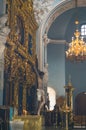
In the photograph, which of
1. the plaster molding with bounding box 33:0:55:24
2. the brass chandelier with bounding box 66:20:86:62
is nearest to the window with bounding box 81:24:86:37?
the brass chandelier with bounding box 66:20:86:62

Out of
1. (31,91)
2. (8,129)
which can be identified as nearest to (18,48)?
(31,91)

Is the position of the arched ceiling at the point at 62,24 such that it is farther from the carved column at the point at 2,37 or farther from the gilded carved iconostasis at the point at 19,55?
the carved column at the point at 2,37

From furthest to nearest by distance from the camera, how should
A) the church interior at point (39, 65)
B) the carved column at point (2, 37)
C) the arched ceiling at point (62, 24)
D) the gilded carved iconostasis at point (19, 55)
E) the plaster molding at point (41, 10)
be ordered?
the arched ceiling at point (62, 24) < the plaster molding at point (41, 10) < the gilded carved iconostasis at point (19, 55) < the church interior at point (39, 65) < the carved column at point (2, 37)

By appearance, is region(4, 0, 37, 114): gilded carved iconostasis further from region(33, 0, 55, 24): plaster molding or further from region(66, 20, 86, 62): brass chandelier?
region(66, 20, 86, 62): brass chandelier

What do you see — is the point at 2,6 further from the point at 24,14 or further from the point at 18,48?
the point at 24,14

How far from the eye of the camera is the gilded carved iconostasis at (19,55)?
10891mm

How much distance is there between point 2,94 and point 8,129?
1840mm

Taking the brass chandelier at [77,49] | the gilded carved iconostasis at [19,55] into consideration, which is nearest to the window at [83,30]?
the brass chandelier at [77,49]

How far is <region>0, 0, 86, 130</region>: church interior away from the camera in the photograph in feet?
32.2

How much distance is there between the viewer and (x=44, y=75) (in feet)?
57.6

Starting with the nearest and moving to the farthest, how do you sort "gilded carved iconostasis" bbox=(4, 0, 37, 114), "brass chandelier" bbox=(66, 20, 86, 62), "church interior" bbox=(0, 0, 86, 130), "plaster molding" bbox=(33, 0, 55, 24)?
"church interior" bbox=(0, 0, 86, 130), "gilded carved iconostasis" bbox=(4, 0, 37, 114), "plaster molding" bbox=(33, 0, 55, 24), "brass chandelier" bbox=(66, 20, 86, 62)

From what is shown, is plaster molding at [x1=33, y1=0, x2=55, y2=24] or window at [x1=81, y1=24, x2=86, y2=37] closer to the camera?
plaster molding at [x1=33, y1=0, x2=55, y2=24]

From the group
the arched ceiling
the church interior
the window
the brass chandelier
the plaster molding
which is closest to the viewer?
the church interior

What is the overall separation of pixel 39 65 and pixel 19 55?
184 inches
